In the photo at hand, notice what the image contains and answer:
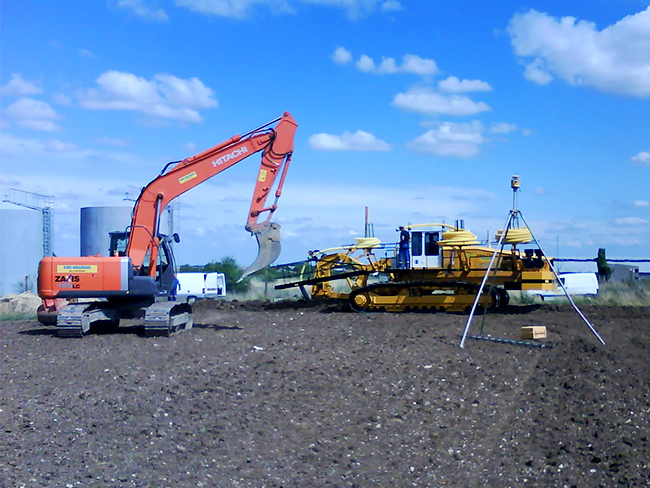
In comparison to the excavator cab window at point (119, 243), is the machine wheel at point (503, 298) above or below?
below

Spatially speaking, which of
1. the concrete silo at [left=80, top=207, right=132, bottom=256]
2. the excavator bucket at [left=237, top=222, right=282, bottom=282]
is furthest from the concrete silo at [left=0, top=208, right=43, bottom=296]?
the excavator bucket at [left=237, top=222, right=282, bottom=282]

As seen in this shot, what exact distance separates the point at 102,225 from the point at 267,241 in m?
21.6

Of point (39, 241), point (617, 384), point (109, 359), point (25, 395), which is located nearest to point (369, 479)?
point (617, 384)

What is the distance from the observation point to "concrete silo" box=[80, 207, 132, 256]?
3531cm

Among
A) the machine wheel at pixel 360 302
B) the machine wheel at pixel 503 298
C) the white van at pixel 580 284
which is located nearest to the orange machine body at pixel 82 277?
Answer: the machine wheel at pixel 360 302

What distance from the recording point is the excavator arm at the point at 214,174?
16922mm

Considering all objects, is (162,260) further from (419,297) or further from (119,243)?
(419,297)

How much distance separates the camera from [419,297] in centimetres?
2092

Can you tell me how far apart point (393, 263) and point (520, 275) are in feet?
12.2

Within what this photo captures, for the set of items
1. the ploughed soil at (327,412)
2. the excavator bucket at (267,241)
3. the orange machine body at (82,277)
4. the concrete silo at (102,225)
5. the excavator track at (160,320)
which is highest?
the concrete silo at (102,225)

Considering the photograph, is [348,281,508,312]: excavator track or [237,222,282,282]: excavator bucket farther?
[348,281,508,312]: excavator track

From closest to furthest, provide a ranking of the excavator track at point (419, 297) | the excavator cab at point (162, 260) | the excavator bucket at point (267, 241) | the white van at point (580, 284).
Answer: the excavator bucket at point (267, 241), the excavator cab at point (162, 260), the excavator track at point (419, 297), the white van at point (580, 284)

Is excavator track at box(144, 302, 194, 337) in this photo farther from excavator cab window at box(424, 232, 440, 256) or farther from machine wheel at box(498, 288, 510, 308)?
machine wheel at box(498, 288, 510, 308)

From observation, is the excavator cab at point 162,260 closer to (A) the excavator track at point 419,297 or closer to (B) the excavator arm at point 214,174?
(B) the excavator arm at point 214,174
